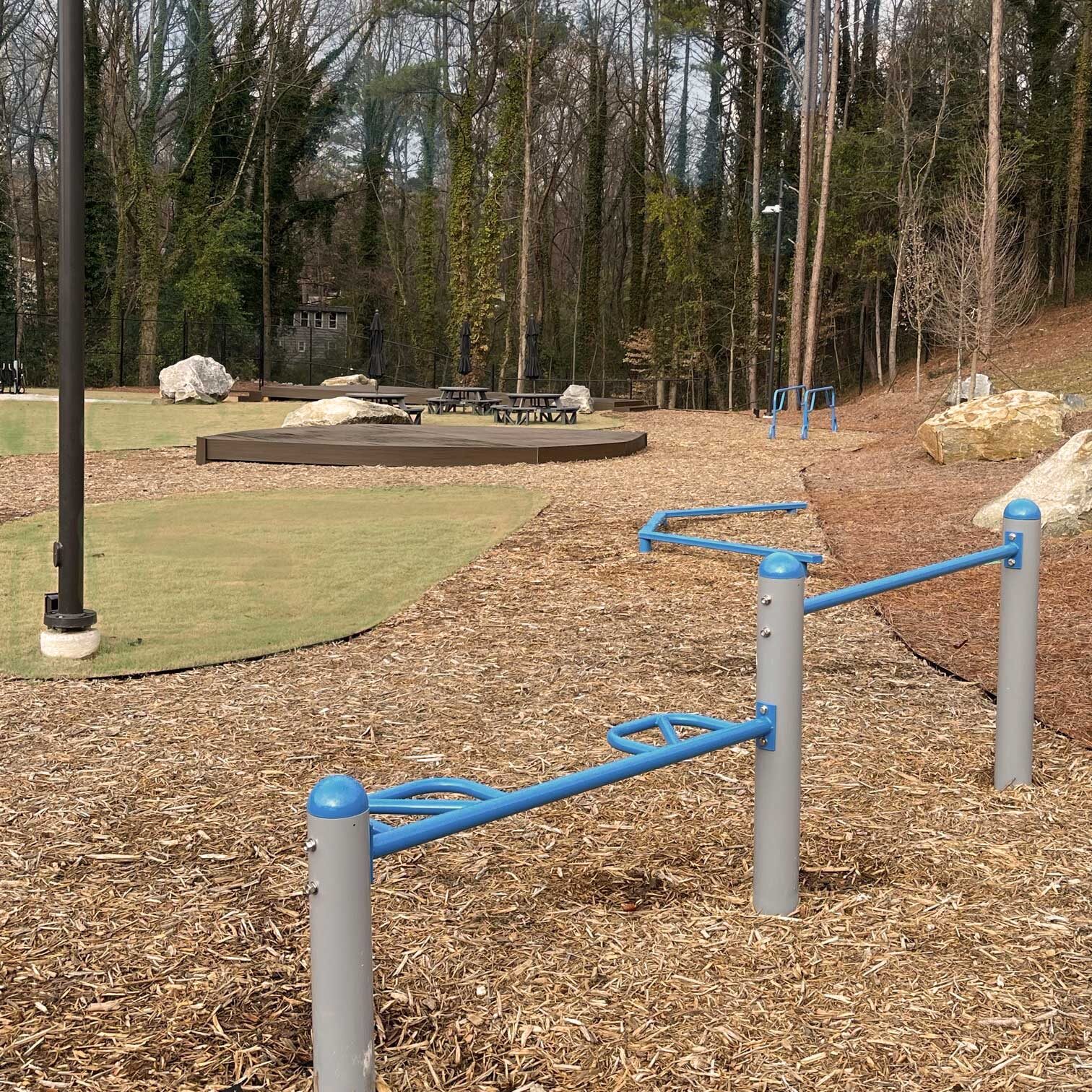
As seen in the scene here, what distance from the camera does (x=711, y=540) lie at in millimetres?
9086

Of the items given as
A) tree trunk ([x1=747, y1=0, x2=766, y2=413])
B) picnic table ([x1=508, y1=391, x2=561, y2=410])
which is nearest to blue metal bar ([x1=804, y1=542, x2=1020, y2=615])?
picnic table ([x1=508, y1=391, x2=561, y2=410])

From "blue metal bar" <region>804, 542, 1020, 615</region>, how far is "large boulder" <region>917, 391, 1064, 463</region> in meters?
10.0

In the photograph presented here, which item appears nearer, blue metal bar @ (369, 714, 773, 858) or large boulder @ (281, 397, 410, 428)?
blue metal bar @ (369, 714, 773, 858)

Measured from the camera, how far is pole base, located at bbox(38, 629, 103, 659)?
18.2 feet

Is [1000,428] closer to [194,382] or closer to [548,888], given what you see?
[548,888]

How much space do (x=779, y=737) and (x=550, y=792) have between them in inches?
35.3

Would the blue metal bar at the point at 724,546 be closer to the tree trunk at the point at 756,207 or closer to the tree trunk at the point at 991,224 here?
the tree trunk at the point at 991,224

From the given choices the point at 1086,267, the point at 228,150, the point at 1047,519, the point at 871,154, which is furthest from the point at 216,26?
the point at 1047,519

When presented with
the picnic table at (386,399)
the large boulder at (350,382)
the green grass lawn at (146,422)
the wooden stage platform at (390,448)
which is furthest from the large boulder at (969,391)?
the large boulder at (350,382)

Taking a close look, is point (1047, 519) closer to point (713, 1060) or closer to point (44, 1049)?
point (713, 1060)

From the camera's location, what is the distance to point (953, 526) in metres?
9.44

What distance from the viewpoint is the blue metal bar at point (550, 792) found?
1.98 metres

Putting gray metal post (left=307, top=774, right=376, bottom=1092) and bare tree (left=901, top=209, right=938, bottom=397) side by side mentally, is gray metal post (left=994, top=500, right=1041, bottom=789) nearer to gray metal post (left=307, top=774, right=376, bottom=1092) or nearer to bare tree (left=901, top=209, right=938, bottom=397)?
gray metal post (left=307, top=774, right=376, bottom=1092)

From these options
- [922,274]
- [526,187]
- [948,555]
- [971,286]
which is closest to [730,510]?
[948,555]
